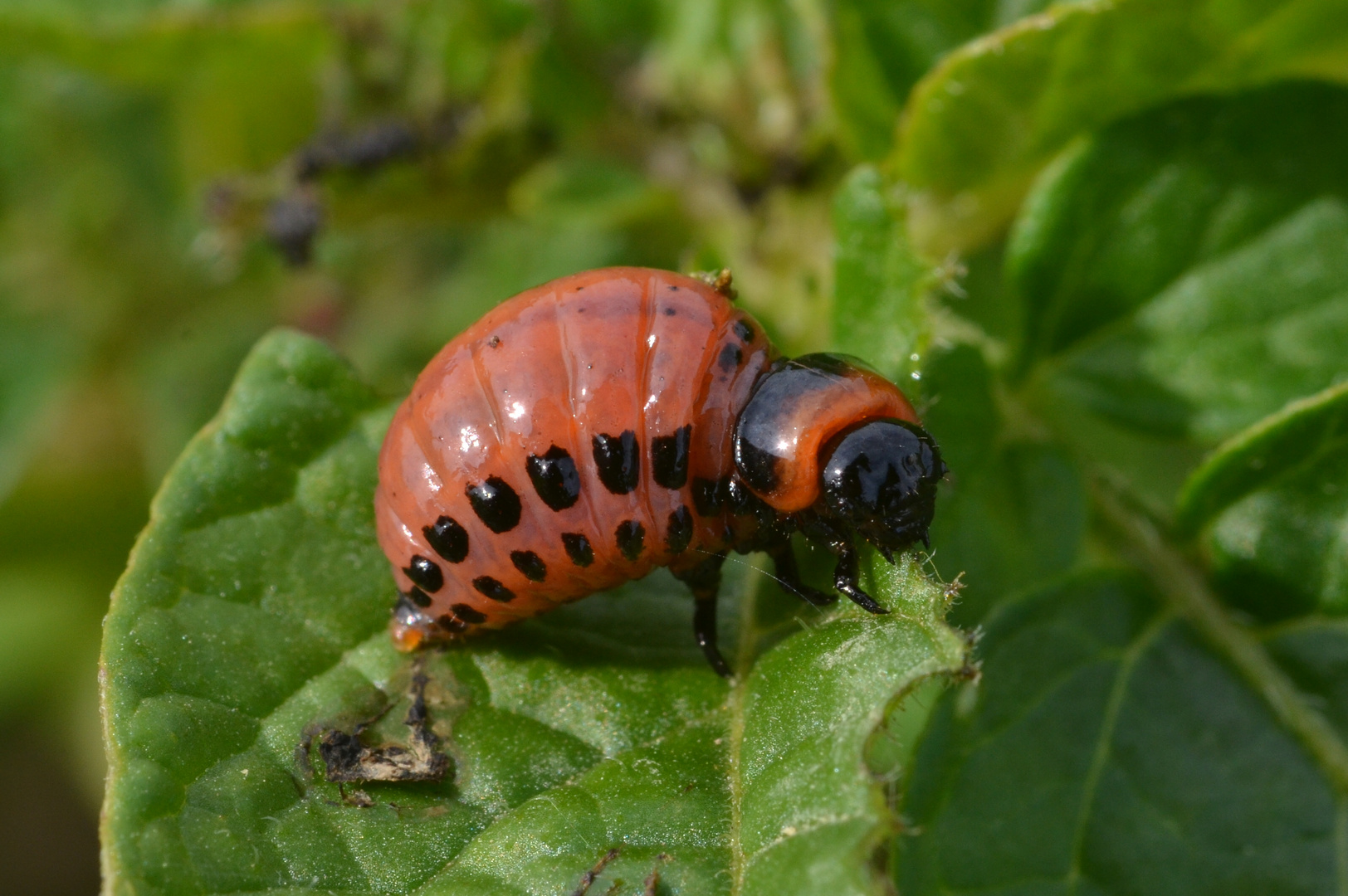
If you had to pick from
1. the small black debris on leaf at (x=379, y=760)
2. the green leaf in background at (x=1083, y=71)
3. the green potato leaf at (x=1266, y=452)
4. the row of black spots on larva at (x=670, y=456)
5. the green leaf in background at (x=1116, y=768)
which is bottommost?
the green leaf in background at (x=1116, y=768)

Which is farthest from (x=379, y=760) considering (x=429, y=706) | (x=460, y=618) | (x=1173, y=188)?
(x=1173, y=188)

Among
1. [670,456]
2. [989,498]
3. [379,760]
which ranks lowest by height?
[989,498]

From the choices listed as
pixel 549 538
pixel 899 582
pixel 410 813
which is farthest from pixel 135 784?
pixel 899 582

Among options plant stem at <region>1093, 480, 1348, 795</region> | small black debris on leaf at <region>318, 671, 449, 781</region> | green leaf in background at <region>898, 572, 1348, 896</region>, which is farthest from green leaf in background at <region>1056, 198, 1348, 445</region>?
small black debris on leaf at <region>318, 671, 449, 781</region>

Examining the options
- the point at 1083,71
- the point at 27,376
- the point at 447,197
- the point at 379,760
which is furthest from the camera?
the point at 27,376

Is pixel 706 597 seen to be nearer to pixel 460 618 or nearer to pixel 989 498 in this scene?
pixel 460 618

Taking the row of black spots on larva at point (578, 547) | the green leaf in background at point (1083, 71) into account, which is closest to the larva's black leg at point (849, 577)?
the row of black spots on larva at point (578, 547)

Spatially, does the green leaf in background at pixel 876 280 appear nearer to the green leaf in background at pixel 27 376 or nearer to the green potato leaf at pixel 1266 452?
the green potato leaf at pixel 1266 452
